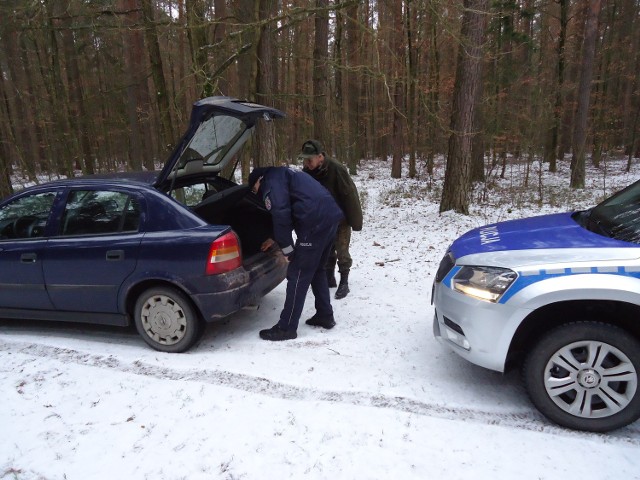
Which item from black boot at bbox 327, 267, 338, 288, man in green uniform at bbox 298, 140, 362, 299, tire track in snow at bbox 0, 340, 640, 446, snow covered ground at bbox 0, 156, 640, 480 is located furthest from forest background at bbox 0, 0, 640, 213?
tire track in snow at bbox 0, 340, 640, 446

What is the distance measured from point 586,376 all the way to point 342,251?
10.3 feet

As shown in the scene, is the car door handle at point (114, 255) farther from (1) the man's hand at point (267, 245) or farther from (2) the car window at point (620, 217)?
(2) the car window at point (620, 217)

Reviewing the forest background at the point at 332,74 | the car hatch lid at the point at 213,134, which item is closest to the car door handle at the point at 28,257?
the car hatch lid at the point at 213,134

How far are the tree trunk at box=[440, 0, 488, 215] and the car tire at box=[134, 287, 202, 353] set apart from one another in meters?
6.93

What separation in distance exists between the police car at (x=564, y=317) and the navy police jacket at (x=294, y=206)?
4.55 ft

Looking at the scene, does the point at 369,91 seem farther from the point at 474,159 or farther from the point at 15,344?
the point at 15,344

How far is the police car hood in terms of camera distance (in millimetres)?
2572

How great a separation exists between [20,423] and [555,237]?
157 inches

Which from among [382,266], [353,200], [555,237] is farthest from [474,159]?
[555,237]

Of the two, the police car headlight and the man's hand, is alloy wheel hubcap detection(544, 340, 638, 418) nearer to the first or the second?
the police car headlight

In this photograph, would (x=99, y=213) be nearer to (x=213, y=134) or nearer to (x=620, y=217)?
(x=213, y=134)

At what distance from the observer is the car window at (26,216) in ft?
13.2

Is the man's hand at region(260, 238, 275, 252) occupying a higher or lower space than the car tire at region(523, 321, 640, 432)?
higher

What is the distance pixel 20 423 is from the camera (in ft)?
9.25
